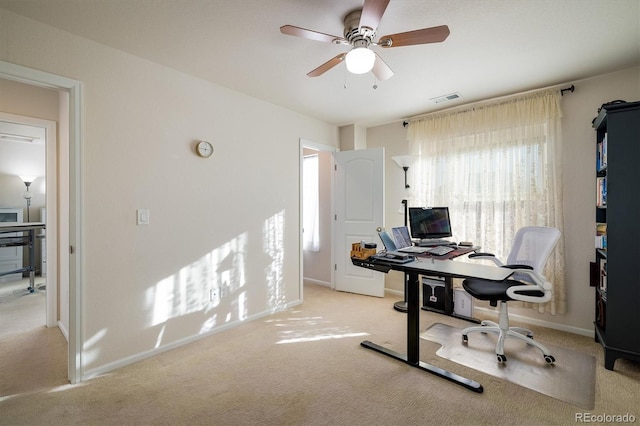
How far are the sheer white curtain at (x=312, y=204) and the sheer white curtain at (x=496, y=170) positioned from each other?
1634mm

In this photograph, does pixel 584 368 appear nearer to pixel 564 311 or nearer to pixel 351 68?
pixel 564 311

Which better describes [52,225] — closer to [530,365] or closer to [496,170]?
[530,365]

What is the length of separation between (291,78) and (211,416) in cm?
278

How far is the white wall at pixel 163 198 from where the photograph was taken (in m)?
2.21

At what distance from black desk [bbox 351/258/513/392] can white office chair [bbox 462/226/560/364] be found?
0.24 metres

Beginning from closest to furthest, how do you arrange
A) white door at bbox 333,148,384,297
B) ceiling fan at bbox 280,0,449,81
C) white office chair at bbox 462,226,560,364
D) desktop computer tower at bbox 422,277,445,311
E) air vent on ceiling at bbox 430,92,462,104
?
1. ceiling fan at bbox 280,0,449,81
2. white office chair at bbox 462,226,560,364
3. air vent on ceiling at bbox 430,92,462,104
4. desktop computer tower at bbox 422,277,445,311
5. white door at bbox 333,148,384,297

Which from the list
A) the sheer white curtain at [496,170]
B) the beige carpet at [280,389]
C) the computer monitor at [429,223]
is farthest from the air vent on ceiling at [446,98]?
the beige carpet at [280,389]

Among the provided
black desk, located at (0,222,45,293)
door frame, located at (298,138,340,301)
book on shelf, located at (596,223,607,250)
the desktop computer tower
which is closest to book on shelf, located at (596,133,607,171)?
book on shelf, located at (596,223,607,250)

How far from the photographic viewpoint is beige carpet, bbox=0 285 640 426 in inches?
69.9

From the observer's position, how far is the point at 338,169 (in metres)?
4.48

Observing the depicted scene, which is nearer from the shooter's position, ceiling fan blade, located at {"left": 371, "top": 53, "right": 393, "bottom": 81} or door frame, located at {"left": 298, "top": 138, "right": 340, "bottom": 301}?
ceiling fan blade, located at {"left": 371, "top": 53, "right": 393, "bottom": 81}

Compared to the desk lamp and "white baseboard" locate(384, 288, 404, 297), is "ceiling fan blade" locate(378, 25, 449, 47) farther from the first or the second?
the desk lamp

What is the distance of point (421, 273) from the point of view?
2.10 metres

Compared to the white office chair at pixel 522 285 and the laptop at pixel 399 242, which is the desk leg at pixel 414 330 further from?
the white office chair at pixel 522 285
